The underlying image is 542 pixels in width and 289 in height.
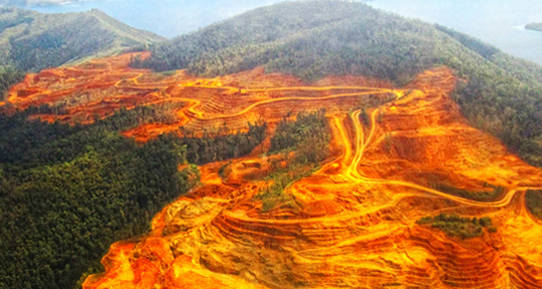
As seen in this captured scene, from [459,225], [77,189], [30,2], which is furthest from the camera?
[30,2]

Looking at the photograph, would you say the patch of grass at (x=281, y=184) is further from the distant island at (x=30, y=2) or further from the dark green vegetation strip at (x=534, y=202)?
the distant island at (x=30, y=2)

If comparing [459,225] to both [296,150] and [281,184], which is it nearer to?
[281,184]

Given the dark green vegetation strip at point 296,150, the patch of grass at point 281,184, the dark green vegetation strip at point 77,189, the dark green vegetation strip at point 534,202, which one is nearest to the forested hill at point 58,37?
the dark green vegetation strip at point 77,189

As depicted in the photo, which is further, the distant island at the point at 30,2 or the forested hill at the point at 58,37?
the distant island at the point at 30,2

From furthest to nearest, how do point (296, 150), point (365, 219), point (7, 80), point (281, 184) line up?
1. point (7, 80)
2. point (296, 150)
3. point (281, 184)
4. point (365, 219)

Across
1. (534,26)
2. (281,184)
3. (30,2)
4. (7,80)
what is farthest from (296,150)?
(30,2)

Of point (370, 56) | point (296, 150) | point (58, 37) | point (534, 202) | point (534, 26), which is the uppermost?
point (58, 37)

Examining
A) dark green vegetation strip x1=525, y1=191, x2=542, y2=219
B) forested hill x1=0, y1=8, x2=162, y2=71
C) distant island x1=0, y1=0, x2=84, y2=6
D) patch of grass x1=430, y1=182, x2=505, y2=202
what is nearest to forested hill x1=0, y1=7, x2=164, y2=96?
forested hill x1=0, y1=8, x2=162, y2=71
